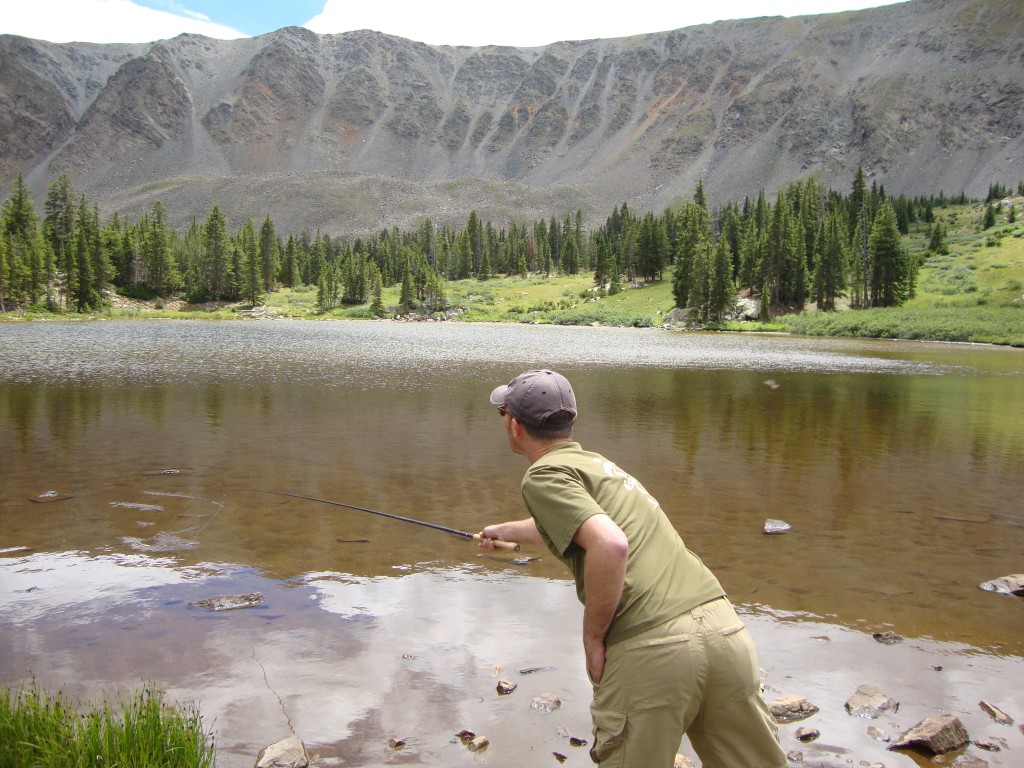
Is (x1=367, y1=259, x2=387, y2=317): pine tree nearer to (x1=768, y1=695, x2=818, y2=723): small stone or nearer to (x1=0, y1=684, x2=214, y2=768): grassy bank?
(x1=768, y1=695, x2=818, y2=723): small stone

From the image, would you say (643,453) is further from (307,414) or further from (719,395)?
(719,395)

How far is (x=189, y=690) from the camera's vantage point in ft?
18.6

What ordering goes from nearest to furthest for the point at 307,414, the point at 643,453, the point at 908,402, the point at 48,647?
1. the point at 48,647
2. the point at 643,453
3. the point at 307,414
4. the point at 908,402

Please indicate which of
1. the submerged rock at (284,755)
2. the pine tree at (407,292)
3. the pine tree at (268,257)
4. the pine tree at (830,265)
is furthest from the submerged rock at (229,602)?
the pine tree at (268,257)

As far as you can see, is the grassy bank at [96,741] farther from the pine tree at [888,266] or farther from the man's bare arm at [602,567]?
the pine tree at [888,266]

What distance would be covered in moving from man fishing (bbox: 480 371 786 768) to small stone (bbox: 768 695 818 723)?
2385 mm

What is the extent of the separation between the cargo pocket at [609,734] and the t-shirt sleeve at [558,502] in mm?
754

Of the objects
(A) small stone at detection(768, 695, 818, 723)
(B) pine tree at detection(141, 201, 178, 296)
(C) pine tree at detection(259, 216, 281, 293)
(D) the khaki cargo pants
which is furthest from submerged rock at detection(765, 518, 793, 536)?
(C) pine tree at detection(259, 216, 281, 293)

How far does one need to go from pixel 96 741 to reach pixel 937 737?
18.3 feet

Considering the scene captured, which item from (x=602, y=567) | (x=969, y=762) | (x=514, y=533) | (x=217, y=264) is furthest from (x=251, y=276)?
(x=602, y=567)

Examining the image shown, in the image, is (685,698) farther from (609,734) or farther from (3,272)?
(3,272)

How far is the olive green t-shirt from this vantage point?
131 inches

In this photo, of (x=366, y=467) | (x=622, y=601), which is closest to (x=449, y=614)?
(x=622, y=601)

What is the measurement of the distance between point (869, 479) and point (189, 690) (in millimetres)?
12883
